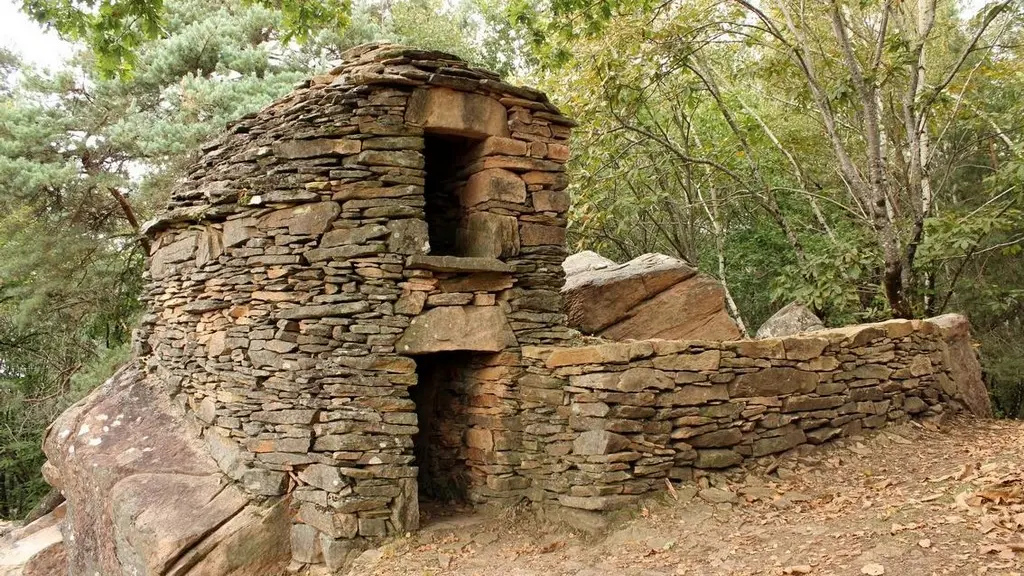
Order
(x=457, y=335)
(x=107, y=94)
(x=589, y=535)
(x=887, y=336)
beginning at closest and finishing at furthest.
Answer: (x=589, y=535) < (x=457, y=335) < (x=887, y=336) < (x=107, y=94)

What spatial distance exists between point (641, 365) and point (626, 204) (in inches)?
230

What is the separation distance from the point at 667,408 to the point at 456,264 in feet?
6.33

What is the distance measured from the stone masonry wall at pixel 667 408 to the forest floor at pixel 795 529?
0.19 metres

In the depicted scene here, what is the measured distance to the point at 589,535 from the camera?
16.6ft

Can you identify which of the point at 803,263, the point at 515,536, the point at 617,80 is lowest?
the point at 515,536

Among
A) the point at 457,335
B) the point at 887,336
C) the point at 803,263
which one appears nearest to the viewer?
the point at 457,335

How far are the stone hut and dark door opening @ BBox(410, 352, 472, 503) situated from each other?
27mm

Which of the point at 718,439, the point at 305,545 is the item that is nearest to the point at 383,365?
the point at 305,545

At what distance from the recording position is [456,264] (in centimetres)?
549

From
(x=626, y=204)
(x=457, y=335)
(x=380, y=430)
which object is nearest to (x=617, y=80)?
(x=626, y=204)

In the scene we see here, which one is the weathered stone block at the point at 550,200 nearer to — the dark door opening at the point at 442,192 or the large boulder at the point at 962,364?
the dark door opening at the point at 442,192

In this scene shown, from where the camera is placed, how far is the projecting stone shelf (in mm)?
5402

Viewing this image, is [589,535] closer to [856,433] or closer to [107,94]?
[856,433]

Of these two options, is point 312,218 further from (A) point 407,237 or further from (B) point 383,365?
(B) point 383,365
